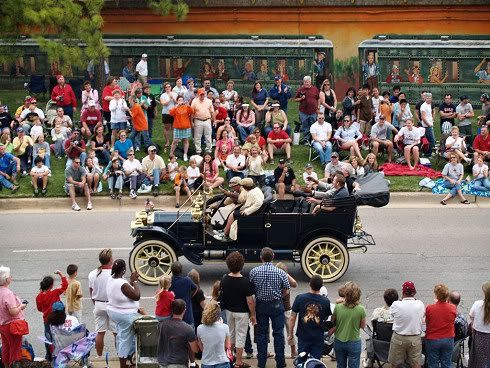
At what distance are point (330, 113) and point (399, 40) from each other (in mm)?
5393

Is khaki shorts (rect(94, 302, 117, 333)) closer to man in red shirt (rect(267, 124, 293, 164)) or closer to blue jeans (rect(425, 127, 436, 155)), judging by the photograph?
man in red shirt (rect(267, 124, 293, 164))

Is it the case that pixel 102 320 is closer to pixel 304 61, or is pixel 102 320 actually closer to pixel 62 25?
pixel 62 25

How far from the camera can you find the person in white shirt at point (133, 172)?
25500 mm

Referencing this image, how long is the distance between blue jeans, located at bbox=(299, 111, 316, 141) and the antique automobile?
9554mm

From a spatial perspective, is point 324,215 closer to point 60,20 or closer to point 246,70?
point 60,20

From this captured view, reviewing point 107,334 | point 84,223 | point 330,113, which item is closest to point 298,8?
point 330,113

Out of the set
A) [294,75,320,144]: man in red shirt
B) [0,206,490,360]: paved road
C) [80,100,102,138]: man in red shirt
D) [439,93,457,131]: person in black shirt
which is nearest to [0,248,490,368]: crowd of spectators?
[0,206,490,360]: paved road

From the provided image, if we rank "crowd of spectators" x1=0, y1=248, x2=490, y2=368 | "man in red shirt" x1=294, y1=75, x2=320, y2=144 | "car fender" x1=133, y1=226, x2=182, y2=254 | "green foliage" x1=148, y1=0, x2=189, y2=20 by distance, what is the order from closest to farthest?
"crowd of spectators" x1=0, y1=248, x2=490, y2=368 → "car fender" x1=133, y1=226, x2=182, y2=254 → "man in red shirt" x1=294, y1=75, x2=320, y2=144 → "green foliage" x1=148, y1=0, x2=189, y2=20

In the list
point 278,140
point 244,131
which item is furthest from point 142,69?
point 278,140

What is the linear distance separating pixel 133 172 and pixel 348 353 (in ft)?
39.9

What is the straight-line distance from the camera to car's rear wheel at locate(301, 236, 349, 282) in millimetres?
19141

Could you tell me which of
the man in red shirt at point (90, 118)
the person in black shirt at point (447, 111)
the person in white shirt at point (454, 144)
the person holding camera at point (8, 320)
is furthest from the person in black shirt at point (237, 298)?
the person in black shirt at point (447, 111)

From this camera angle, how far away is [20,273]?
1998 centimetres

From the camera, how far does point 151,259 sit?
19016 millimetres
